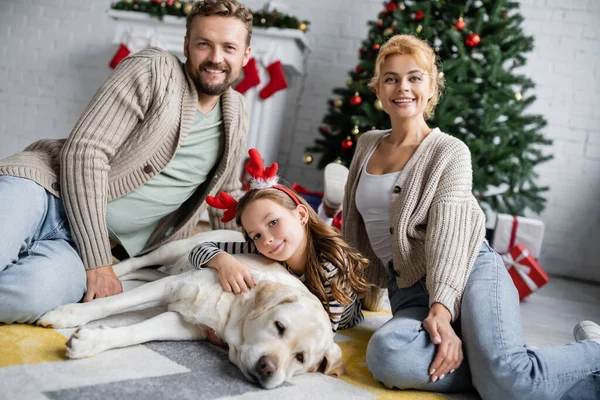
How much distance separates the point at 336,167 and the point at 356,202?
921 millimetres

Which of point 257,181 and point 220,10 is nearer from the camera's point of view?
point 257,181

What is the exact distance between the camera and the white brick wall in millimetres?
4516

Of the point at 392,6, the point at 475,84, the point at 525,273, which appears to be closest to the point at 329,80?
the point at 392,6

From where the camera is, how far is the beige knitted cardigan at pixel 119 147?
1725 millimetres

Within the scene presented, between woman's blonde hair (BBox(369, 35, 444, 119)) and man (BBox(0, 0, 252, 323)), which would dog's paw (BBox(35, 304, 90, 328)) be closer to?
man (BBox(0, 0, 252, 323))

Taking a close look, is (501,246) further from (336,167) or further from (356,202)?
(356,202)

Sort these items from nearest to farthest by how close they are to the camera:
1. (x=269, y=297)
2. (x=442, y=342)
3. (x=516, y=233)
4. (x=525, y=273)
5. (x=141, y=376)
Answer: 1. (x=141, y=376)
2. (x=269, y=297)
3. (x=442, y=342)
4. (x=525, y=273)
5. (x=516, y=233)

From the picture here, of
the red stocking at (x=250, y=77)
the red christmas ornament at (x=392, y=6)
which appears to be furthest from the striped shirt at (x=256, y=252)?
the red stocking at (x=250, y=77)

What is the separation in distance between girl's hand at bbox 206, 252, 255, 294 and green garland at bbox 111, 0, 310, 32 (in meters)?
3.16

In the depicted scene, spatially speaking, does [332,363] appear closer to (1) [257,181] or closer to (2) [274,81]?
(1) [257,181]

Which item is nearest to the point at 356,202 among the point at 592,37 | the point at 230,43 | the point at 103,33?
the point at 230,43

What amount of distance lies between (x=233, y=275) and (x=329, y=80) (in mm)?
3562

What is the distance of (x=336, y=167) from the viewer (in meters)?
2.98

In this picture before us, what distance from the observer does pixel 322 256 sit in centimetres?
181
